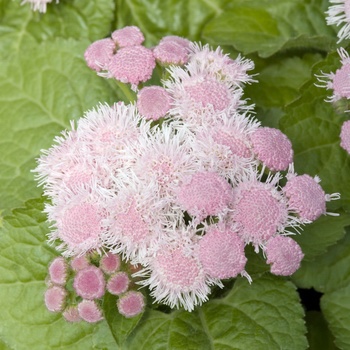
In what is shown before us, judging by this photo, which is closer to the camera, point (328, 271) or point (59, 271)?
point (59, 271)

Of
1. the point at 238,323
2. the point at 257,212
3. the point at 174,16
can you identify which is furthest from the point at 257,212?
the point at 174,16

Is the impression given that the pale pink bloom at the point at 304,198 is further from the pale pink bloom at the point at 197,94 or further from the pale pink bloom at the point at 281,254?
the pale pink bloom at the point at 197,94

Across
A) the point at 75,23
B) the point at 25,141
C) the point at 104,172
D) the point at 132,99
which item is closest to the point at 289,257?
the point at 104,172

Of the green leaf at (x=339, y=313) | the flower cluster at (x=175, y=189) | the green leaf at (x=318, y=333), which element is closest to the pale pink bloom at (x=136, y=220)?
the flower cluster at (x=175, y=189)

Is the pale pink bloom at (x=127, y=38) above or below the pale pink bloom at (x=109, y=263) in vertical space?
above

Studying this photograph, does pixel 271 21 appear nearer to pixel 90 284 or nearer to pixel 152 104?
pixel 152 104

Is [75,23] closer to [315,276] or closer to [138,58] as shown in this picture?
[138,58]

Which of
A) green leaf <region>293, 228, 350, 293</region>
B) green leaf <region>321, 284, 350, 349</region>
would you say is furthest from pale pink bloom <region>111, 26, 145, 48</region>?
green leaf <region>321, 284, 350, 349</region>
